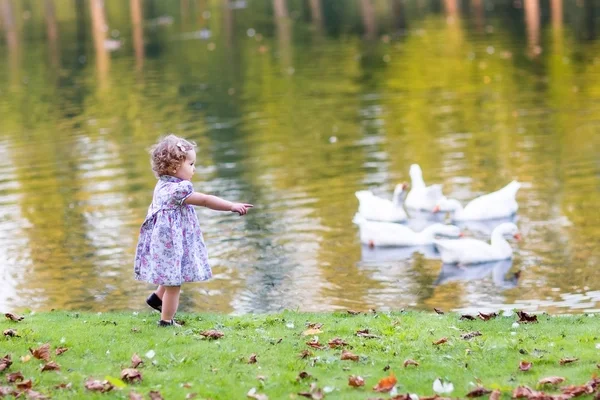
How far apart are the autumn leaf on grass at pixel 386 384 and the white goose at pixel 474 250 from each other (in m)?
7.35

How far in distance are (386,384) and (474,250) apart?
755 cm

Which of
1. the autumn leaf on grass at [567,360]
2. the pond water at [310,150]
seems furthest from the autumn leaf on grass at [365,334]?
the pond water at [310,150]

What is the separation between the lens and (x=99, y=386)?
23.7 ft

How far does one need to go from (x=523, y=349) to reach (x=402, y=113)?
60.6ft

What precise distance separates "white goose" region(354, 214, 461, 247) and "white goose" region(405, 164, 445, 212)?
4.90 ft

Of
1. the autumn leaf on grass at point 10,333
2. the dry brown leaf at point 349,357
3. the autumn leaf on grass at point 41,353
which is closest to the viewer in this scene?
the dry brown leaf at point 349,357

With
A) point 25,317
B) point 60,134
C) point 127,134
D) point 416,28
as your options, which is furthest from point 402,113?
point 416,28

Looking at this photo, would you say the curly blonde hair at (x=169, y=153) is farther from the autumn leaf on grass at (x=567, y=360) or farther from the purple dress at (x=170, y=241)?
the autumn leaf on grass at (x=567, y=360)

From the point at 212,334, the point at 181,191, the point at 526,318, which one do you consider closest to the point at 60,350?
the point at 212,334

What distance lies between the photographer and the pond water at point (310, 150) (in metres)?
13.6

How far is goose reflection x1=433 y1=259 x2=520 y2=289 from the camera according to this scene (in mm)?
13648

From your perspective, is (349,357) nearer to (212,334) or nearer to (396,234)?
(212,334)

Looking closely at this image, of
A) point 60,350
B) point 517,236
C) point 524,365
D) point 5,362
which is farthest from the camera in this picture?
point 517,236

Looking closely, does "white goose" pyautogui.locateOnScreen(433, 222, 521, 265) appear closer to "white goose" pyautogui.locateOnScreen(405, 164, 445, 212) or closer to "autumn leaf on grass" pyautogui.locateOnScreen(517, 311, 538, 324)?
"white goose" pyautogui.locateOnScreen(405, 164, 445, 212)
